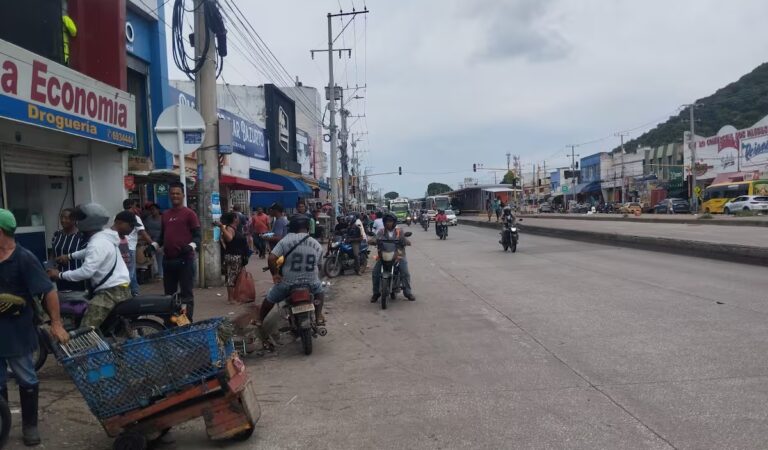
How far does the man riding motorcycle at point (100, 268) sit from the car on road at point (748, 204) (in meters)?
44.8

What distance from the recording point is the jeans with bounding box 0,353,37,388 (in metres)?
4.27

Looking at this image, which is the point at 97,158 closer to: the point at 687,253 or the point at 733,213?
the point at 687,253

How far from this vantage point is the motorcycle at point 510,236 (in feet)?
66.7

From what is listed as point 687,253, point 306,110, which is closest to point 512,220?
point 687,253

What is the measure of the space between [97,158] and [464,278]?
8.06m

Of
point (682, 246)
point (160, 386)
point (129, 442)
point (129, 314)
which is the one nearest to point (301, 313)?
point (129, 314)

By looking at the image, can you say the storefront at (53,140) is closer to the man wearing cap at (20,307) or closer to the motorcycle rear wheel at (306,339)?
the man wearing cap at (20,307)

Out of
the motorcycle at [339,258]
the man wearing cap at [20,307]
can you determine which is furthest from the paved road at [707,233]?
the man wearing cap at [20,307]

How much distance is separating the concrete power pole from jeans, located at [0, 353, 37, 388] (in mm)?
7511

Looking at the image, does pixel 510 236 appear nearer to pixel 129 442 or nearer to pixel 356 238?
pixel 356 238

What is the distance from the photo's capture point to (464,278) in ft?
45.2

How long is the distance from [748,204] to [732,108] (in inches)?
1931

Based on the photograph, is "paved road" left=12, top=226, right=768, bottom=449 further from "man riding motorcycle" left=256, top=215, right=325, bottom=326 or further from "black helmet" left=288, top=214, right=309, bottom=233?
"black helmet" left=288, top=214, right=309, bottom=233

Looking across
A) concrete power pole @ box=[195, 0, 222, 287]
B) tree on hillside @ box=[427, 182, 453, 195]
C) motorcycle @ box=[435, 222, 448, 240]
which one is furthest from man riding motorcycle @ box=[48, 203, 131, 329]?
tree on hillside @ box=[427, 182, 453, 195]
